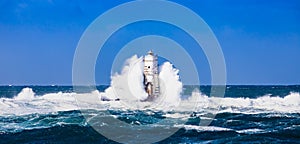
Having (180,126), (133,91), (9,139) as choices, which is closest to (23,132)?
(9,139)

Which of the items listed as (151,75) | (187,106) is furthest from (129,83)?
(187,106)

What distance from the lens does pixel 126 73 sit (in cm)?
6134

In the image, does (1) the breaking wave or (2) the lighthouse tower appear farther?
(2) the lighthouse tower

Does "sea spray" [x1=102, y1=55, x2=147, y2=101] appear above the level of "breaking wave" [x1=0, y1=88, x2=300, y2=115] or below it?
above

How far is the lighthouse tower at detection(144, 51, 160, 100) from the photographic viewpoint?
55.8 metres

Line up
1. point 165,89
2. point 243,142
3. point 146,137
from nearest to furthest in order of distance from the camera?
point 243,142, point 146,137, point 165,89

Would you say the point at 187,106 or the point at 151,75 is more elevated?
the point at 151,75

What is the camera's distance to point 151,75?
56938mm

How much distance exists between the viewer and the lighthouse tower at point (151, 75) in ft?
183

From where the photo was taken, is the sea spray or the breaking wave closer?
the breaking wave

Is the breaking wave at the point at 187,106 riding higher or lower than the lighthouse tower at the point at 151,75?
lower

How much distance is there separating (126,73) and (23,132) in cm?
3406

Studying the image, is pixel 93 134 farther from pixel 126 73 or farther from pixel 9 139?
pixel 126 73

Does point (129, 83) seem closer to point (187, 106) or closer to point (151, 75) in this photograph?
point (151, 75)
